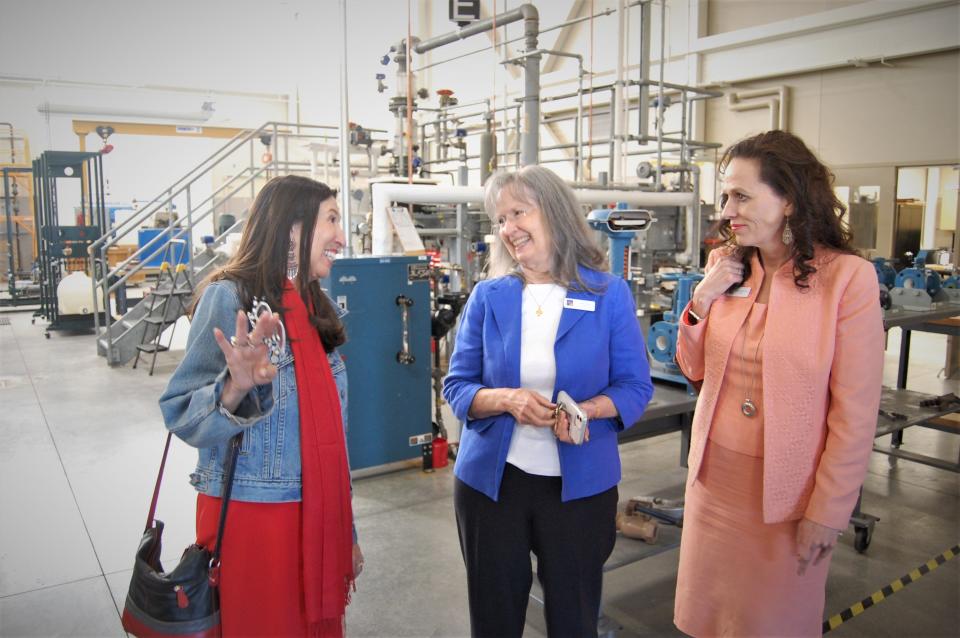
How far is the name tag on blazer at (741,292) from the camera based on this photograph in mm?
1631

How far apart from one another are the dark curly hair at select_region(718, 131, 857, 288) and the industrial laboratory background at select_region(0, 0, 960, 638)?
95 cm

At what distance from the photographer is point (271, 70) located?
12.3ft

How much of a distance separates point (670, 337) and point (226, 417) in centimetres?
189

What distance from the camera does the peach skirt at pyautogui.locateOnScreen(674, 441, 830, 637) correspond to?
1.56 metres

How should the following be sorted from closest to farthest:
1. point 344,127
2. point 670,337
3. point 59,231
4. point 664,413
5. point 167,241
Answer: point 664,413 < point 670,337 < point 344,127 < point 167,241 < point 59,231

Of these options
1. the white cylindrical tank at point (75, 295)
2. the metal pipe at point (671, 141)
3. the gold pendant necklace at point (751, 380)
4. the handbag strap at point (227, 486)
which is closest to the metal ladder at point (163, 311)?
the white cylindrical tank at point (75, 295)

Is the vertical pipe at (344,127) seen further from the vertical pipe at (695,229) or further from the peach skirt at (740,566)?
the vertical pipe at (695,229)

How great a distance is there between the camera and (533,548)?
1.64 m

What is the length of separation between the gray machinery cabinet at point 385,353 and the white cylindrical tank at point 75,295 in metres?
6.42

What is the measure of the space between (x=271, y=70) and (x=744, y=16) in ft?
22.8

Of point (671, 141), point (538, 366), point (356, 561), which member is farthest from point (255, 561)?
point (671, 141)

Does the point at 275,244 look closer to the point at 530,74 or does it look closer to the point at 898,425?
the point at 898,425

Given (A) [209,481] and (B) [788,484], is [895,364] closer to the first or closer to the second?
(B) [788,484]

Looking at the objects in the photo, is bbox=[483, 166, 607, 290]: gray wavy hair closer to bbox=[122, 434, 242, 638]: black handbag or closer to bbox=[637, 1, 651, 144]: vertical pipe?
bbox=[122, 434, 242, 638]: black handbag
